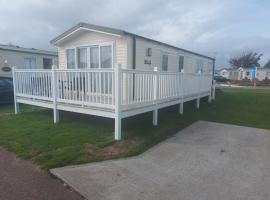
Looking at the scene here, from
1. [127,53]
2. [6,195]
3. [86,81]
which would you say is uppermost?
[127,53]

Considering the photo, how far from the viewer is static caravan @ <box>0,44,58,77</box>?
1520 cm

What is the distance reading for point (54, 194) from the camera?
2715 mm

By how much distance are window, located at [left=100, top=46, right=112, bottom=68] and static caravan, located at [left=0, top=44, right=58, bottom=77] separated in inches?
413

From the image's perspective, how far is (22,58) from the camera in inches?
640

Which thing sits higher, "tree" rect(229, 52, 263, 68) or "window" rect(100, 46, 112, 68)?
"tree" rect(229, 52, 263, 68)

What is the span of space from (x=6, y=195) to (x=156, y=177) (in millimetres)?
2064

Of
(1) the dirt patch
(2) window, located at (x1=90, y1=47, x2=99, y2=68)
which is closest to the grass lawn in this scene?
(1) the dirt patch

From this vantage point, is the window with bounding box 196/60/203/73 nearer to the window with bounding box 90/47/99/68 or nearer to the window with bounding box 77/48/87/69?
the window with bounding box 90/47/99/68

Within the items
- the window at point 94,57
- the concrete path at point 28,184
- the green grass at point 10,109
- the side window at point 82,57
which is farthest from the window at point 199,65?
the concrete path at point 28,184

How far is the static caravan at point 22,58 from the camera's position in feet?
49.9

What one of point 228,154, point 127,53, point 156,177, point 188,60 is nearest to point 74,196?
point 156,177

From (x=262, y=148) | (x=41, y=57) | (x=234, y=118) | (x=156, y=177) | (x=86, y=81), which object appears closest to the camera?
(x=156, y=177)

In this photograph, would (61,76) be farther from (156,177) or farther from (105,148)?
(156,177)

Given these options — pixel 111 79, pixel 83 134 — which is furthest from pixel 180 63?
pixel 83 134
